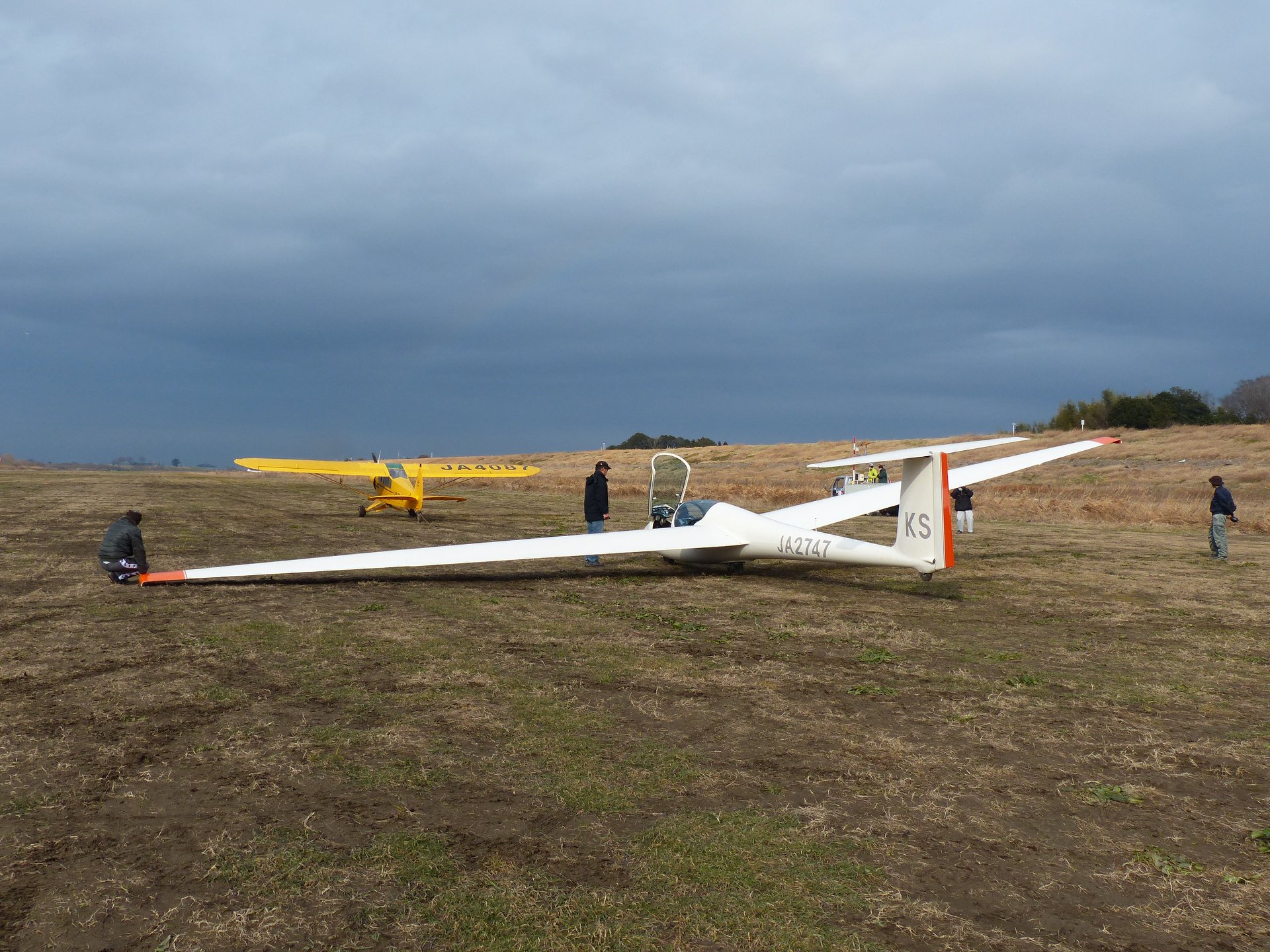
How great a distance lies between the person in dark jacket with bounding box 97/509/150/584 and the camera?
11.8 meters

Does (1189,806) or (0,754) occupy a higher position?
(0,754)

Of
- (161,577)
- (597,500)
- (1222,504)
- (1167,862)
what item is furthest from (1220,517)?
(161,577)

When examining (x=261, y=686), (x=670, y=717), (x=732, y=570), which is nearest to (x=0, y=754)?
(x=261, y=686)

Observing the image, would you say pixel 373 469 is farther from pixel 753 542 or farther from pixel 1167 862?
pixel 1167 862

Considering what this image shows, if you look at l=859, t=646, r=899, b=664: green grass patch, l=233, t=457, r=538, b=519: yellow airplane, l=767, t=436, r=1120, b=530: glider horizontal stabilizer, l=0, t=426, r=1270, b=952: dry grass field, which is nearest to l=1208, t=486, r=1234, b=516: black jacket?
l=767, t=436, r=1120, b=530: glider horizontal stabilizer

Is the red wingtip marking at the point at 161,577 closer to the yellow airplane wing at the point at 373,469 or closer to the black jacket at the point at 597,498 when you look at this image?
the black jacket at the point at 597,498

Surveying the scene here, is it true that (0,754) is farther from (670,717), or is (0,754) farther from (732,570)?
(732,570)

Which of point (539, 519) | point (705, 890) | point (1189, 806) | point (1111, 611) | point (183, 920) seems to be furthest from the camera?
point (539, 519)

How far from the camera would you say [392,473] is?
26.7 metres

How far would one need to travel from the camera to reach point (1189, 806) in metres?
4.67

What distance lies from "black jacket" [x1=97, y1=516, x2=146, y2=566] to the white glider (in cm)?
38

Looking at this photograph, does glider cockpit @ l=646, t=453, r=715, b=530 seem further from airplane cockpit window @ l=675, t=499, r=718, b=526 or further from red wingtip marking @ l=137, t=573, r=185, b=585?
red wingtip marking @ l=137, t=573, r=185, b=585

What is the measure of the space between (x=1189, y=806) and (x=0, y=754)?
725 centimetres

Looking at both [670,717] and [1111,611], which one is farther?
[1111,611]
